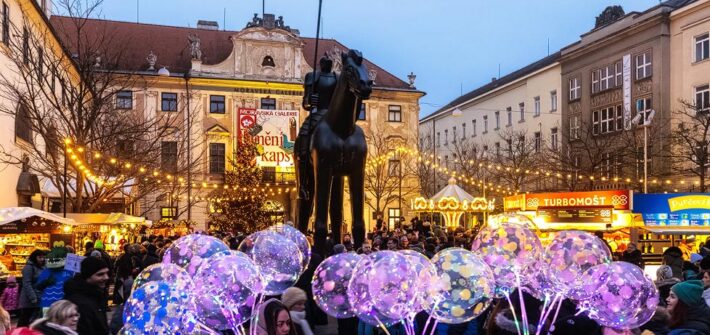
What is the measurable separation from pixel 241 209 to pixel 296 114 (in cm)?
1672

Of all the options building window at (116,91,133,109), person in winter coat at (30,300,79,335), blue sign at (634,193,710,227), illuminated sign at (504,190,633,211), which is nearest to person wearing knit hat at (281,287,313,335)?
person in winter coat at (30,300,79,335)

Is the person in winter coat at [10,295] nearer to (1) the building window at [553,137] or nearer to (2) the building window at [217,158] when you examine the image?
(2) the building window at [217,158]

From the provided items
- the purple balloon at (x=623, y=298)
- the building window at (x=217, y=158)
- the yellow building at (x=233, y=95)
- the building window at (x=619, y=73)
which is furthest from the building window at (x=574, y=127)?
the purple balloon at (x=623, y=298)

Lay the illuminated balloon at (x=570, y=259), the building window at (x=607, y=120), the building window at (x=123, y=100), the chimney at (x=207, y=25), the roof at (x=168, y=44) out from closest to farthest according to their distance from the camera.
Answer: 1. the illuminated balloon at (x=570, y=259)
2. the building window at (x=123, y=100)
3. the building window at (x=607, y=120)
4. the roof at (x=168, y=44)
5. the chimney at (x=207, y=25)

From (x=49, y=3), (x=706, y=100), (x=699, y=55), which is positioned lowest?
(x=706, y=100)

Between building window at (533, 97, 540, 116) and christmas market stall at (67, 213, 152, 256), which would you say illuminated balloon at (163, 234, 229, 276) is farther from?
building window at (533, 97, 540, 116)

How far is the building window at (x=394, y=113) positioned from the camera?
5832cm

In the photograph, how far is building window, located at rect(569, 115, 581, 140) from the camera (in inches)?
1930

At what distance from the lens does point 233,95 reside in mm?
54406

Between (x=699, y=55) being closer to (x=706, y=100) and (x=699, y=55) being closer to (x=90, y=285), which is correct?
(x=706, y=100)

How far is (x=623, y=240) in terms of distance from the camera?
21719mm

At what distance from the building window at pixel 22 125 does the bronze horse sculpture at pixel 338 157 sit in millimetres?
22287

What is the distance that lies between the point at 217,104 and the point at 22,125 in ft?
75.6

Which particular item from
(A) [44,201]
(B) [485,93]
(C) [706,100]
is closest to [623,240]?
(C) [706,100]
